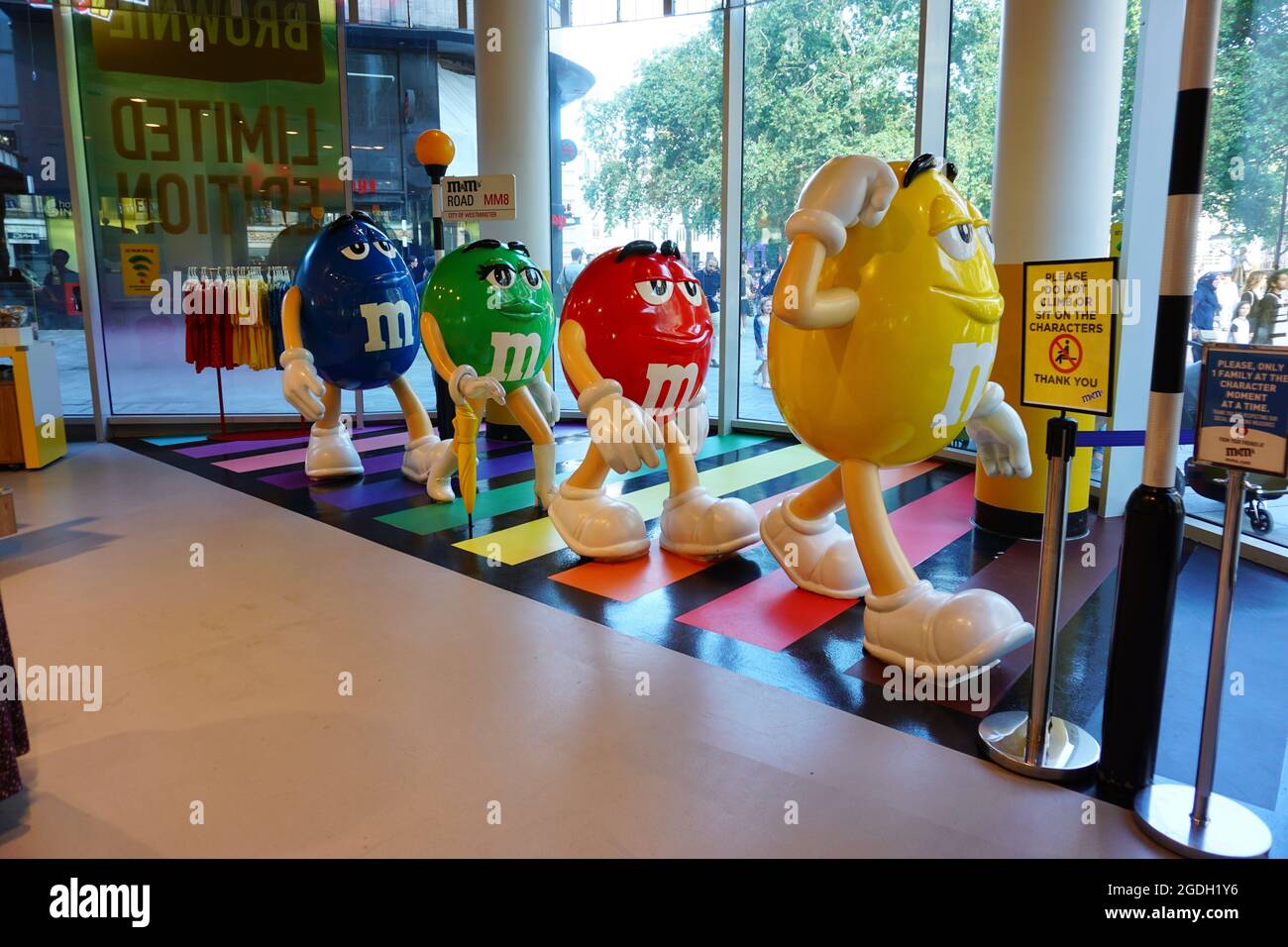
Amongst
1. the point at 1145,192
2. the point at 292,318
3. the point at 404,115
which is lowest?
the point at 292,318

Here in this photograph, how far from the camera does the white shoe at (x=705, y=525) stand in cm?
393

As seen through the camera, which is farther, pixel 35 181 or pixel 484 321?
pixel 35 181

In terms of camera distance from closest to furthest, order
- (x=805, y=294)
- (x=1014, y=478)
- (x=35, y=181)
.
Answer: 1. (x=805, y=294)
2. (x=1014, y=478)
3. (x=35, y=181)

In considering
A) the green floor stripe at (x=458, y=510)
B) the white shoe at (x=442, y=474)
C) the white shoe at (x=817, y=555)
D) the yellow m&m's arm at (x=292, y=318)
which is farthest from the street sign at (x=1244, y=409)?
the yellow m&m's arm at (x=292, y=318)

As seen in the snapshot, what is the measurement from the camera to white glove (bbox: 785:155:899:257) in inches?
102

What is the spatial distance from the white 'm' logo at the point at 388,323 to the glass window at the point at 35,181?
343 cm

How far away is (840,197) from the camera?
2.60 m

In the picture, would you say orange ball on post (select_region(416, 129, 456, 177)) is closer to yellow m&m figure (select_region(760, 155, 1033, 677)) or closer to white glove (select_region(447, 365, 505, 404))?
white glove (select_region(447, 365, 505, 404))

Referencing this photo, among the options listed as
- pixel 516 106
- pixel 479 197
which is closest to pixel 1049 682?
pixel 479 197

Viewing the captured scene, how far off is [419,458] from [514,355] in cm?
136

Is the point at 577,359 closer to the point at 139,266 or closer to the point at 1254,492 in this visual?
the point at 1254,492

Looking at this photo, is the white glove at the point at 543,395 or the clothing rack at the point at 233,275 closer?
the white glove at the point at 543,395

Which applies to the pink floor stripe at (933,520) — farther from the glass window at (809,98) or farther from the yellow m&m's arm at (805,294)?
the glass window at (809,98)

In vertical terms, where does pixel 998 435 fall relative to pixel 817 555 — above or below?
above
